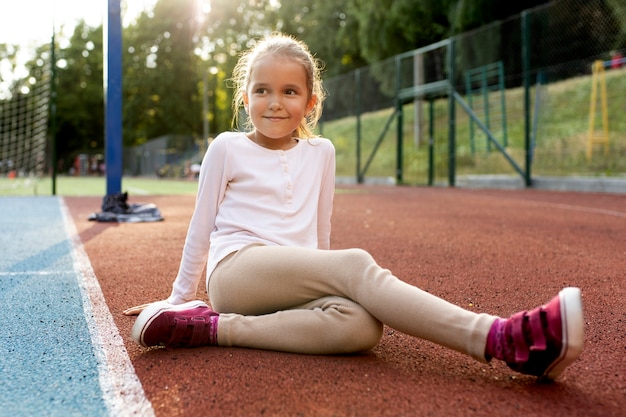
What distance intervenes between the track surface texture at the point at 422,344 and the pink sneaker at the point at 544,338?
77mm

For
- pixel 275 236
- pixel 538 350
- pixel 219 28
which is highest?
pixel 219 28

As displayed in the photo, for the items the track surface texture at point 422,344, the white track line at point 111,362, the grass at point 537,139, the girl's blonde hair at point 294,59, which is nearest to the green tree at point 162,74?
the grass at point 537,139

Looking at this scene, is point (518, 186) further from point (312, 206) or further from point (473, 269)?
point (312, 206)

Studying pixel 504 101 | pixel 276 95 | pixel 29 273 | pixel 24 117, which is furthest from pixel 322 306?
pixel 24 117

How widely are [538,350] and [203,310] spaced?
40.7 inches

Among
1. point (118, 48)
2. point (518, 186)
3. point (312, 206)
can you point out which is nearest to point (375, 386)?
point (312, 206)

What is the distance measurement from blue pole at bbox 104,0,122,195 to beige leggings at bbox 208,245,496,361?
204 inches

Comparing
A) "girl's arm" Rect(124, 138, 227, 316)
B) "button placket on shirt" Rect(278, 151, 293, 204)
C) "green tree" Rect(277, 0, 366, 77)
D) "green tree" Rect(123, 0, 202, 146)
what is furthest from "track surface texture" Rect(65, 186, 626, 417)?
"green tree" Rect(123, 0, 202, 146)

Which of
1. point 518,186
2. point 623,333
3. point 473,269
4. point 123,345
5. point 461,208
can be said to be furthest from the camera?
point 518,186

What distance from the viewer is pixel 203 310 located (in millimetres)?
2141

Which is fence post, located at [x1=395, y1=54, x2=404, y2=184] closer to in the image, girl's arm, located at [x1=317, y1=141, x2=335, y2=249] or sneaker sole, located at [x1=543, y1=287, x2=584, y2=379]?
girl's arm, located at [x1=317, y1=141, x2=335, y2=249]

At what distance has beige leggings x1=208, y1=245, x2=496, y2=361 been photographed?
1823mm

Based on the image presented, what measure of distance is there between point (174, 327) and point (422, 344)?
0.80m

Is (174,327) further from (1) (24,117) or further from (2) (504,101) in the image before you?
(1) (24,117)
